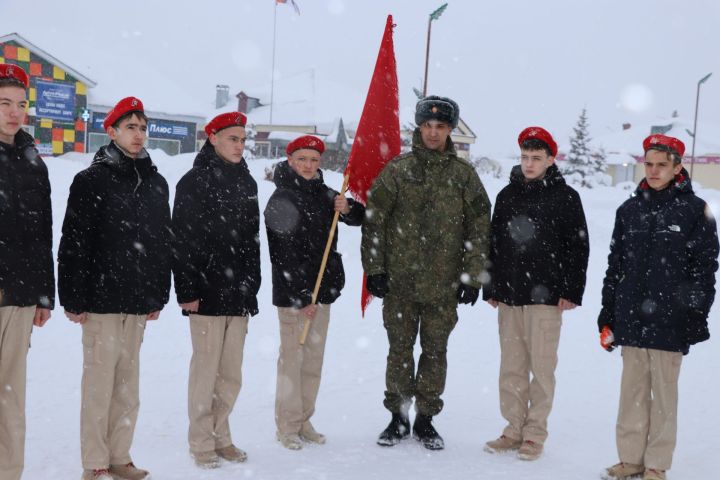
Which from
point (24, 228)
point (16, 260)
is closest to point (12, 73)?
point (24, 228)

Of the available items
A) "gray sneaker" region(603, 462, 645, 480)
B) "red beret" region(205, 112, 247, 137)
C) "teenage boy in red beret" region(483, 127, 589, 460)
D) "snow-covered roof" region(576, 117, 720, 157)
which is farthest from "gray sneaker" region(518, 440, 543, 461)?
"snow-covered roof" region(576, 117, 720, 157)

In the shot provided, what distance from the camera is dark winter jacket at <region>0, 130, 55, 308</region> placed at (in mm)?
3348

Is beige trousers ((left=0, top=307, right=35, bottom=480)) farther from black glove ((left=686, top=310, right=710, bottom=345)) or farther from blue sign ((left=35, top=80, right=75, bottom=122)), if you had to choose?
blue sign ((left=35, top=80, right=75, bottom=122))

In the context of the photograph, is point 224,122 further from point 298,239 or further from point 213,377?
point 213,377

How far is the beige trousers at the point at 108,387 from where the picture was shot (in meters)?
3.74

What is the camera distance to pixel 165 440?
4422 millimetres

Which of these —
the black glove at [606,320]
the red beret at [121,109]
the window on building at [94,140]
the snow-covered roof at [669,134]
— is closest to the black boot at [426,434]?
the black glove at [606,320]

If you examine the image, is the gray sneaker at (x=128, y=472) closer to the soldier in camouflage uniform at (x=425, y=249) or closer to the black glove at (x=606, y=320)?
the soldier in camouflage uniform at (x=425, y=249)

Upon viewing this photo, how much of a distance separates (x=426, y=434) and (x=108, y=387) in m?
2.25

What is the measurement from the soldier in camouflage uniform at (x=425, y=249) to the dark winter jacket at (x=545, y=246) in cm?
24

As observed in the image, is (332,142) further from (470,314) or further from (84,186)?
(84,186)

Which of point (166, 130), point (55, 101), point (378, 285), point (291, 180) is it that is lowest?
point (378, 285)

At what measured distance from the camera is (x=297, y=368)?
4602 millimetres

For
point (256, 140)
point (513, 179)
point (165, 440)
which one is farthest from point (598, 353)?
point (256, 140)
